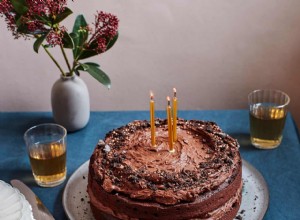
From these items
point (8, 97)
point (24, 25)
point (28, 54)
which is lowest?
point (8, 97)

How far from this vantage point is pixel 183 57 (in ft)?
7.22

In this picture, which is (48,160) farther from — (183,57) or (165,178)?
(183,57)

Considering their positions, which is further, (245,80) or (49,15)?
(245,80)

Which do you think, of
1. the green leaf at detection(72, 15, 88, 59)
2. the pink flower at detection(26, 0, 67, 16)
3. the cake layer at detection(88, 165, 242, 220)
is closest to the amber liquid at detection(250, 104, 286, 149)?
the cake layer at detection(88, 165, 242, 220)

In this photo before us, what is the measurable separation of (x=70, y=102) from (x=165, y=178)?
0.58 m

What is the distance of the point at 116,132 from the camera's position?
151 centimetres

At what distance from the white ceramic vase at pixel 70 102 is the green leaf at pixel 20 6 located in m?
0.28

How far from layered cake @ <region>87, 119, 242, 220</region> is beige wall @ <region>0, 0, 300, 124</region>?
2.50 feet

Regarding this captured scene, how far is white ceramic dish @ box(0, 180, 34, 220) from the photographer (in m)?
1.22

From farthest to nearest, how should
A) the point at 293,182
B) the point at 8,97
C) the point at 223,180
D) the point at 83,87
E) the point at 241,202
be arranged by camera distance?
the point at 8,97, the point at 83,87, the point at 293,182, the point at 241,202, the point at 223,180

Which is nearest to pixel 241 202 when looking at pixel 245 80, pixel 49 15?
pixel 49 15

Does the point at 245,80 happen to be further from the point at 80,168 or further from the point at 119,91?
the point at 80,168

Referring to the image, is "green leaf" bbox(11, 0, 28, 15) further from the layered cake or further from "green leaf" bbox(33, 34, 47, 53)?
the layered cake

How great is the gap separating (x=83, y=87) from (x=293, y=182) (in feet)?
2.44
